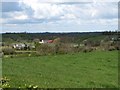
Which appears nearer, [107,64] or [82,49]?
[107,64]

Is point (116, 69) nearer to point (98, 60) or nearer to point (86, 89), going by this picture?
point (98, 60)

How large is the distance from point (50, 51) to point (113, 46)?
438 inches

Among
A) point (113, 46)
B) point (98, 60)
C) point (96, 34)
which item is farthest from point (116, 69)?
point (96, 34)

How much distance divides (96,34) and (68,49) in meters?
44.1

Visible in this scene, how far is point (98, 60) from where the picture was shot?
1355 inches

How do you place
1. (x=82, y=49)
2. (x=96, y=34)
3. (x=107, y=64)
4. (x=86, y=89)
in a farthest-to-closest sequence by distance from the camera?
1. (x=96, y=34)
2. (x=82, y=49)
3. (x=107, y=64)
4. (x=86, y=89)

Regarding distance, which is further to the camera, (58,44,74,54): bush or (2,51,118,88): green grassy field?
(58,44,74,54): bush

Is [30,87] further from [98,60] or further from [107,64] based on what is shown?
[98,60]

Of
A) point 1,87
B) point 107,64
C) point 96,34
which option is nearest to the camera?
point 1,87

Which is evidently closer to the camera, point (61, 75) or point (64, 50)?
point (61, 75)

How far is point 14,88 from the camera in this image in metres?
12.9

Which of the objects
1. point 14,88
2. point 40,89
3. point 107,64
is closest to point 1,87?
point 14,88

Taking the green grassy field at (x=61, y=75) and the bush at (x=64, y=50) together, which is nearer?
the green grassy field at (x=61, y=75)

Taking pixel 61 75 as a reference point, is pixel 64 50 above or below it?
above
